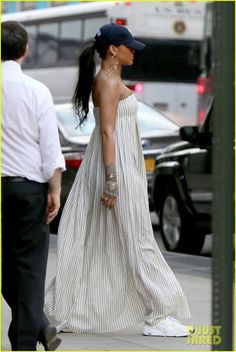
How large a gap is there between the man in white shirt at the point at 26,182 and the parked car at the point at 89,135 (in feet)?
26.8

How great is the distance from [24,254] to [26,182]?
1.15 ft

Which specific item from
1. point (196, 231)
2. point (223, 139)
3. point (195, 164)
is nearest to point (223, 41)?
point (223, 139)

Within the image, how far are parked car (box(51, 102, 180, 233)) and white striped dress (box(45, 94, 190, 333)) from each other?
691cm

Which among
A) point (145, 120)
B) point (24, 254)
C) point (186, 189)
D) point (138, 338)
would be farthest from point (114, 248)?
point (145, 120)

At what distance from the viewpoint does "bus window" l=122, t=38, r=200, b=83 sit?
1128 inches

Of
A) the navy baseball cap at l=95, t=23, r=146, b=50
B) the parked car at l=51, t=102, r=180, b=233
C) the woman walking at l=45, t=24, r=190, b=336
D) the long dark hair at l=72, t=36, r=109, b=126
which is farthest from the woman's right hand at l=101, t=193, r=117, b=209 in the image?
the parked car at l=51, t=102, r=180, b=233

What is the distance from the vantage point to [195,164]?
38.7 ft

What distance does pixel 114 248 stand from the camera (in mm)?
6883

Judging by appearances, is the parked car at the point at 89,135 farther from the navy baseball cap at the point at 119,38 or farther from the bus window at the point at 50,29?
the bus window at the point at 50,29

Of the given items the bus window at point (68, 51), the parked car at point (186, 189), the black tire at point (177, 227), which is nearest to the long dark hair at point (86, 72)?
the parked car at point (186, 189)

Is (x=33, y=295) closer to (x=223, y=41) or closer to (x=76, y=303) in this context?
(x=76, y=303)

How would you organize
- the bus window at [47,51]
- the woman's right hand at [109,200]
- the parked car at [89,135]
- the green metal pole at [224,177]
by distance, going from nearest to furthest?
the green metal pole at [224,177] < the woman's right hand at [109,200] < the parked car at [89,135] < the bus window at [47,51]

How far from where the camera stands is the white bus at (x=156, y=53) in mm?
28320

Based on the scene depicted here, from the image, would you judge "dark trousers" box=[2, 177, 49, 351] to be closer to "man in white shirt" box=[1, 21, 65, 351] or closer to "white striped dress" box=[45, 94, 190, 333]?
"man in white shirt" box=[1, 21, 65, 351]
